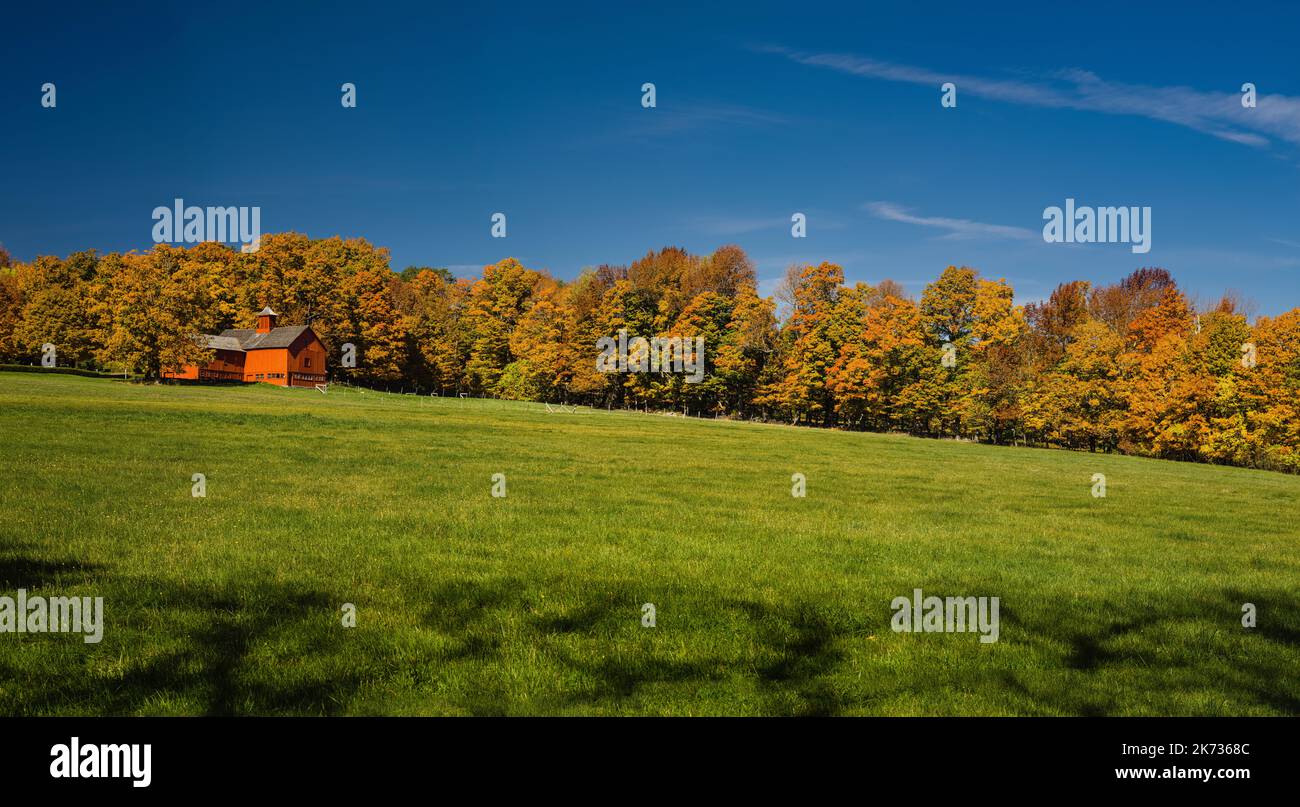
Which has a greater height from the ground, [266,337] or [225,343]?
[266,337]

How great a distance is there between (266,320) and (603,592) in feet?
279

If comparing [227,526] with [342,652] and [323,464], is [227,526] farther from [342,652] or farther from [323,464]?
[323,464]

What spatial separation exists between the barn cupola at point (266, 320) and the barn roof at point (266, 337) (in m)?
1.08

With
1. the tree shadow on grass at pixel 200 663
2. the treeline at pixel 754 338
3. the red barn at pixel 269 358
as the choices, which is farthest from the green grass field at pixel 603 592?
the red barn at pixel 269 358

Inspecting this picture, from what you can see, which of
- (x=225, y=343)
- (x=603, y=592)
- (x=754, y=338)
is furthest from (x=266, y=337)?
(x=603, y=592)

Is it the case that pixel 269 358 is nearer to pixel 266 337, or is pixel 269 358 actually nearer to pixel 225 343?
pixel 266 337

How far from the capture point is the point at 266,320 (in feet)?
262

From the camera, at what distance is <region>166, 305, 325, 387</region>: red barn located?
73438 mm

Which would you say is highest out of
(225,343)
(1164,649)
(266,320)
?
(266,320)

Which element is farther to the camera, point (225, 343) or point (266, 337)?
point (225, 343)

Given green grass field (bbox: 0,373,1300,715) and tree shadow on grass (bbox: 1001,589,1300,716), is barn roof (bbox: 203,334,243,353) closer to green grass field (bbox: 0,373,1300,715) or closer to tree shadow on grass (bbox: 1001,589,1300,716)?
green grass field (bbox: 0,373,1300,715)

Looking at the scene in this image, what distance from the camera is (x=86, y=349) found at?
8000 centimetres
